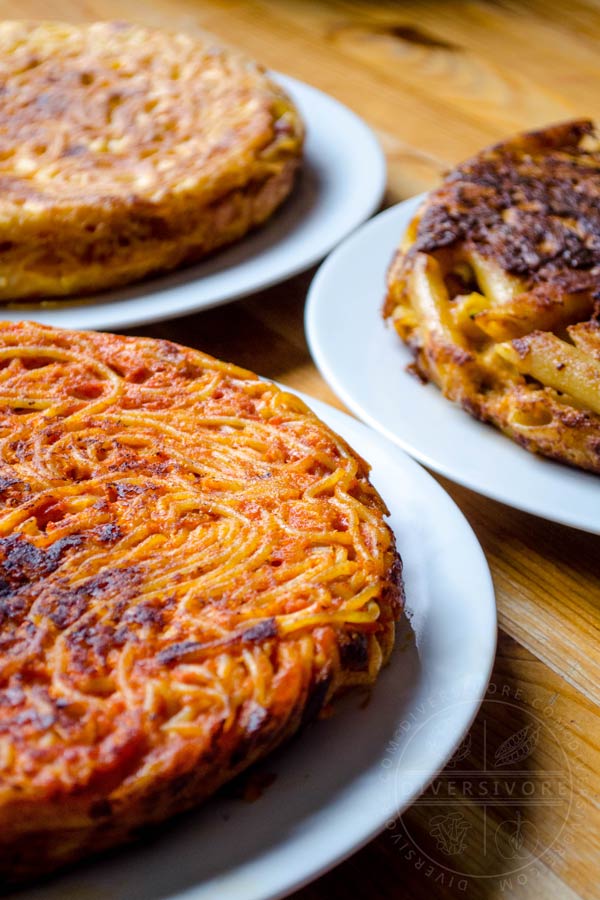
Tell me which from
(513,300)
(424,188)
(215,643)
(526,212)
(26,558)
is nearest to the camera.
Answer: (215,643)

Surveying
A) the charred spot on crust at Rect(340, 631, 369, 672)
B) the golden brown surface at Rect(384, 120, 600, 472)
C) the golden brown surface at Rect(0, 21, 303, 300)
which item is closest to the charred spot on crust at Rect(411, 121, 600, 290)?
the golden brown surface at Rect(384, 120, 600, 472)

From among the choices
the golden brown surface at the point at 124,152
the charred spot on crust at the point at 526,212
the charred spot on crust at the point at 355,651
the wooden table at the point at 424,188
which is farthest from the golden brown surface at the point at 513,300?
the charred spot on crust at the point at 355,651

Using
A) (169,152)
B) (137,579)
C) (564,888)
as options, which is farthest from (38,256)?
(564,888)

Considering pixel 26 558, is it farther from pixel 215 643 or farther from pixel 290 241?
pixel 290 241

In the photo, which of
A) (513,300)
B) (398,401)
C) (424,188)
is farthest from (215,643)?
(424,188)

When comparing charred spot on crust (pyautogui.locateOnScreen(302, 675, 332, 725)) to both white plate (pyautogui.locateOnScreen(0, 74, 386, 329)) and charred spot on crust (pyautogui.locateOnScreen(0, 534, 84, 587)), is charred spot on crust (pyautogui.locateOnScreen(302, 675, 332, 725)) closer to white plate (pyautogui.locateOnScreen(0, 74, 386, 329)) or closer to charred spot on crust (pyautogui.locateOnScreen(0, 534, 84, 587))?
charred spot on crust (pyautogui.locateOnScreen(0, 534, 84, 587))

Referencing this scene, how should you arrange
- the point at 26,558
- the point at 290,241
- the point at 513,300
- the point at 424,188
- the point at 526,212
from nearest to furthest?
1. the point at 26,558
2. the point at 513,300
3. the point at 526,212
4. the point at 290,241
5. the point at 424,188

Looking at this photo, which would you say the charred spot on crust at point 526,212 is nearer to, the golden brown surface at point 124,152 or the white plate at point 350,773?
the golden brown surface at point 124,152
